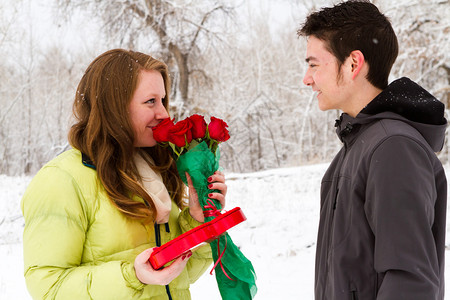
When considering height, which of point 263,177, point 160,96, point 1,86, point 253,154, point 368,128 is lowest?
point 253,154

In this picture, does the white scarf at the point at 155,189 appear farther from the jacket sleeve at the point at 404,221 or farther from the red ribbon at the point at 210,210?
the jacket sleeve at the point at 404,221

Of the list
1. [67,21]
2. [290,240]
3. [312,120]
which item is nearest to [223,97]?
[312,120]

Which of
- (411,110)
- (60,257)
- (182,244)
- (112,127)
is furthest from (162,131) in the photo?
(411,110)

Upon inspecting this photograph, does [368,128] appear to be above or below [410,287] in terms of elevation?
above

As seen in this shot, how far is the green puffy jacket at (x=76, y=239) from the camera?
5.17 ft

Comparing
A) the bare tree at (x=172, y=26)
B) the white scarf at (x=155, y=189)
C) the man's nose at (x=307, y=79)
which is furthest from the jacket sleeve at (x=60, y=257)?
the bare tree at (x=172, y=26)

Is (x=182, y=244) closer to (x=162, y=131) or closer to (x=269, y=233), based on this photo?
(x=162, y=131)

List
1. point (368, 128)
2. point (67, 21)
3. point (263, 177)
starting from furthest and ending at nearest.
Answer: point (67, 21), point (263, 177), point (368, 128)

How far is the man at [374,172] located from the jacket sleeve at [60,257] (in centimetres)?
83

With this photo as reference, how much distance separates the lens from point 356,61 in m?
1.81

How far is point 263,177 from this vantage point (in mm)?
9844

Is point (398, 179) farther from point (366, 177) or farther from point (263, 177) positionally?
point (263, 177)

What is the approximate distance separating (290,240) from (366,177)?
517cm

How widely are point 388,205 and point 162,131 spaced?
38.2 inches
